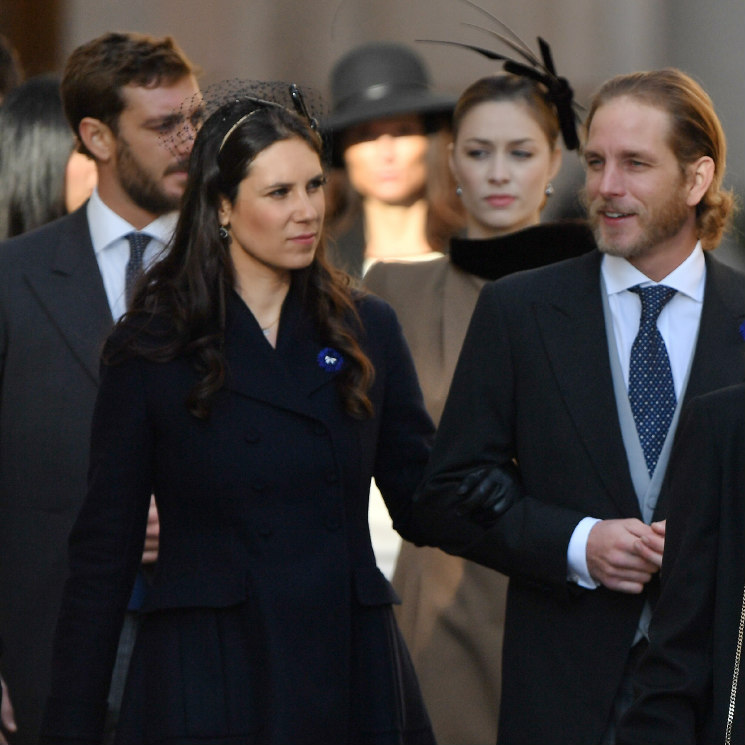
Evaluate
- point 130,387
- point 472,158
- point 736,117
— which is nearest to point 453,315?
point 472,158

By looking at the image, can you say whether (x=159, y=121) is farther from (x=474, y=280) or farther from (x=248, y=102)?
(x=474, y=280)

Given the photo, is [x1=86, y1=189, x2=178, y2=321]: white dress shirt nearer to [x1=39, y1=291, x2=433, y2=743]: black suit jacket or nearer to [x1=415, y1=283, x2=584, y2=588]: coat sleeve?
[x1=39, y1=291, x2=433, y2=743]: black suit jacket

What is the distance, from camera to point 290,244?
12.5ft

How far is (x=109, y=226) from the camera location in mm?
4652

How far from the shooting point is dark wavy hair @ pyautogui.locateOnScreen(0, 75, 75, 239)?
17.7 feet

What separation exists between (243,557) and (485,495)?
522 millimetres

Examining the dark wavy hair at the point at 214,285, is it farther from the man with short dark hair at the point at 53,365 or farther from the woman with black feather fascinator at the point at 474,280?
the woman with black feather fascinator at the point at 474,280

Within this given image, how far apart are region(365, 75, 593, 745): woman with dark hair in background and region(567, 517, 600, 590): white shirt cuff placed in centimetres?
113

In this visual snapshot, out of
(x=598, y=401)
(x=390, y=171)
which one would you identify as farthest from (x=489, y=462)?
(x=390, y=171)

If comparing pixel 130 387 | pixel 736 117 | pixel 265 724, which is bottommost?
pixel 265 724

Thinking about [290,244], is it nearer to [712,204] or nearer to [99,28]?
[712,204]

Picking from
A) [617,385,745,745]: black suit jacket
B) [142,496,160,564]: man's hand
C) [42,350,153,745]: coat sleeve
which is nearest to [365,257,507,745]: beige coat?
[142,496,160,564]: man's hand

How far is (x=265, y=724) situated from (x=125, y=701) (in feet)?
0.96

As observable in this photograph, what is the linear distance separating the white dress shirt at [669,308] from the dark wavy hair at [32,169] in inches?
79.3
